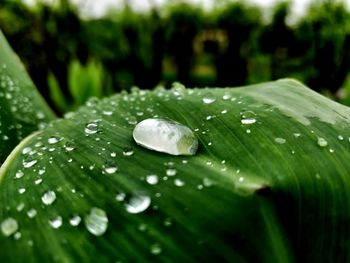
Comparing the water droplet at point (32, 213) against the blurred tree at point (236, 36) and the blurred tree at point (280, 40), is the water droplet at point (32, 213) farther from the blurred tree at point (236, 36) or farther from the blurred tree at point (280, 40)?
the blurred tree at point (236, 36)

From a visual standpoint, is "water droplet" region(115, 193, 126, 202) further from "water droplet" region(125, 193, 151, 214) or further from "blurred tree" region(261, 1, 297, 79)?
"blurred tree" region(261, 1, 297, 79)

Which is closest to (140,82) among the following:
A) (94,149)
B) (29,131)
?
(29,131)

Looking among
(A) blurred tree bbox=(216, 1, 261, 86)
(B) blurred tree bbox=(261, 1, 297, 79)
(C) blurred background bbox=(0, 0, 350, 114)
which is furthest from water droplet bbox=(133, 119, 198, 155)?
(A) blurred tree bbox=(216, 1, 261, 86)

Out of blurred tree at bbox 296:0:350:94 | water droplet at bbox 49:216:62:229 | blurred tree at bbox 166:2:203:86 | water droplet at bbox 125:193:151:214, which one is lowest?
blurred tree at bbox 166:2:203:86

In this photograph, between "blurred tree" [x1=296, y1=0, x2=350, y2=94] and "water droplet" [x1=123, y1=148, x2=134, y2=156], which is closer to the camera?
"water droplet" [x1=123, y1=148, x2=134, y2=156]

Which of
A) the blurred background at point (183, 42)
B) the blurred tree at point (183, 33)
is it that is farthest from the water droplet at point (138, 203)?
the blurred tree at point (183, 33)

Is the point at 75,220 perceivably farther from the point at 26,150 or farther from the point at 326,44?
the point at 326,44
